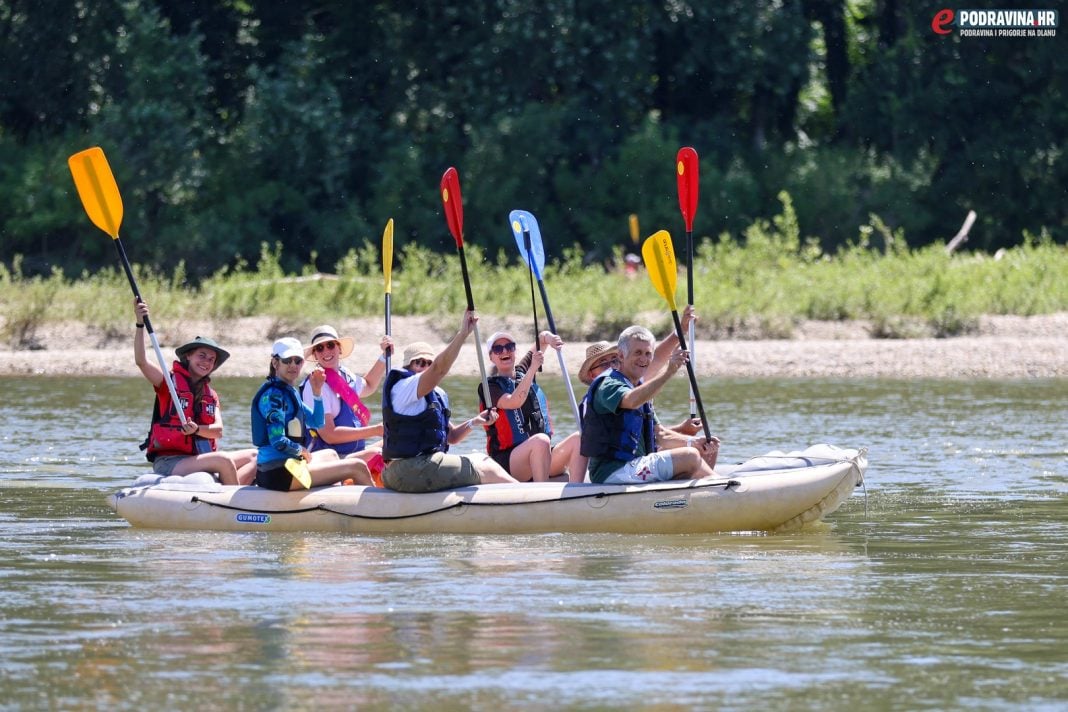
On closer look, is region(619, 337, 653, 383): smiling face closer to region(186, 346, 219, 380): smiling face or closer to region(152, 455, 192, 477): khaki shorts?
region(186, 346, 219, 380): smiling face

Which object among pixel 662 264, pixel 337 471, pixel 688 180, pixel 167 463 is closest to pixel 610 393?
pixel 337 471

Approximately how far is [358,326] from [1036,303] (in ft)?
24.6

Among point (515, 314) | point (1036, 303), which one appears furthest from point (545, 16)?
point (1036, 303)

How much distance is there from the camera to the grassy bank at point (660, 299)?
21.0 m

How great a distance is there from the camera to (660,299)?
70.4ft

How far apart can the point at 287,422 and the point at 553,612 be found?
246 cm

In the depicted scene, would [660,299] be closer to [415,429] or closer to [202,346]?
[202,346]

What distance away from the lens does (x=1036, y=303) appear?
836 inches

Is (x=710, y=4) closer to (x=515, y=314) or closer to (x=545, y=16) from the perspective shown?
(x=545, y=16)

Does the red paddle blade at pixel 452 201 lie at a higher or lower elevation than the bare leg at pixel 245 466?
higher

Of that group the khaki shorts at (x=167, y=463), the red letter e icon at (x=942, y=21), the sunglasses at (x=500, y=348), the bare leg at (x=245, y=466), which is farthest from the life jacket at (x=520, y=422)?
the red letter e icon at (x=942, y=21)

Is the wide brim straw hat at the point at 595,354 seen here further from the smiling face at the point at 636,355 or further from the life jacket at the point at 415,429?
the life jacket at the point at 415,429

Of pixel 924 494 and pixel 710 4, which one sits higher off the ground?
pixel 710 4

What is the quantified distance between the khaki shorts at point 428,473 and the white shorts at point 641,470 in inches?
28.4
